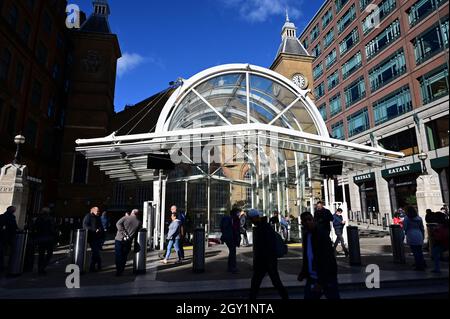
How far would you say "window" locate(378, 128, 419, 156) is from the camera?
76.6 ft

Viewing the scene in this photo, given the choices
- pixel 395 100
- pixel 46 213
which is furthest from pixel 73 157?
pixel 395 100

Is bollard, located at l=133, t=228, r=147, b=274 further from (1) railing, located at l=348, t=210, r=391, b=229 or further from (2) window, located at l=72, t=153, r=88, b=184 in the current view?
(2) window, located at l=72, t=153, r=88, b=184

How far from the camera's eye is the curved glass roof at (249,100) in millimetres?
12922

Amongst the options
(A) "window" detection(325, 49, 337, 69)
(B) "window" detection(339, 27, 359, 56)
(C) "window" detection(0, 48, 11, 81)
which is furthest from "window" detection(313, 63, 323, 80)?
(C) "window" detection(0, 48, 11, 81)

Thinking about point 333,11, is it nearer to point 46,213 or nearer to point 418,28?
point 418,28

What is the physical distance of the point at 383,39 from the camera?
94.1 feet

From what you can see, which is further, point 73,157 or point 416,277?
point 73,157

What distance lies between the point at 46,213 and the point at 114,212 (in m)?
22.1

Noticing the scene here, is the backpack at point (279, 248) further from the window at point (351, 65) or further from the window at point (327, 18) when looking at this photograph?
the window at point (327, 18)

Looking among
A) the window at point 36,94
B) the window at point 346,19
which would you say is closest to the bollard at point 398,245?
the window at point 36,94

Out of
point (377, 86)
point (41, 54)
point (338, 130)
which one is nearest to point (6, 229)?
point (41, 54)

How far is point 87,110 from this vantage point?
2941 centimetres

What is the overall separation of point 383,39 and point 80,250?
31.9 meters

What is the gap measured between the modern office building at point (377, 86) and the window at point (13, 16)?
26942 mm
